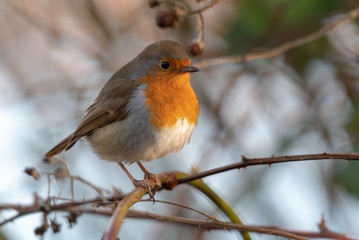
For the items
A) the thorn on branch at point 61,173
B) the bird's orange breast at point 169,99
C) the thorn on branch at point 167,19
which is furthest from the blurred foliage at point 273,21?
the thorn on branch at point 61,173

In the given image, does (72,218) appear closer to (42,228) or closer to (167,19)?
(42,228)

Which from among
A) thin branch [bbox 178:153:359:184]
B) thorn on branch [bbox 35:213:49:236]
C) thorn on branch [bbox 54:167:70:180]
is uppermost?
thorn on branch [bbox 54:167:70:180]

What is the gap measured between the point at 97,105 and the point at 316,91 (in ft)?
4.85

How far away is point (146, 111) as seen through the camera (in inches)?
117

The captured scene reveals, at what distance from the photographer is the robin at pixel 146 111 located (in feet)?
9.73

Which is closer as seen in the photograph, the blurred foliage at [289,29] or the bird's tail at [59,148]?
the blurred foliage at [289,29]

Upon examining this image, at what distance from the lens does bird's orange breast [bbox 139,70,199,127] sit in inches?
117

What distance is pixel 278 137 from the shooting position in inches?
131

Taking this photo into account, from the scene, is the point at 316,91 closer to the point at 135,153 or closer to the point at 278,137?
the point at 278,137

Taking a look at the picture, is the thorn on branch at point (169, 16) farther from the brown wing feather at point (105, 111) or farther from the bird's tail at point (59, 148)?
the bird's tail at point (59, 148)

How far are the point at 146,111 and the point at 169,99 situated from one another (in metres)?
0.16

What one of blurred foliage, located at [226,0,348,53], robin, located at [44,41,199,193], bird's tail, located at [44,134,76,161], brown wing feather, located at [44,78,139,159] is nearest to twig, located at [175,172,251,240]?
robin, located at [44,41,199,193]

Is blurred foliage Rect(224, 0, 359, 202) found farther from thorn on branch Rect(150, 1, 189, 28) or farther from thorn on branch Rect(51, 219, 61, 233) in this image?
thorn on branch Rect(51, 219, 61, 233)

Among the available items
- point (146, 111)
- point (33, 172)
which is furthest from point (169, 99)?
point (33, 172)
